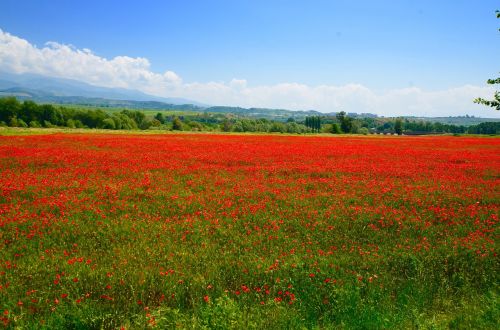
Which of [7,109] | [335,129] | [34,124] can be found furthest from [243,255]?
[335,129]

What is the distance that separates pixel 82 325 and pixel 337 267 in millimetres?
5590

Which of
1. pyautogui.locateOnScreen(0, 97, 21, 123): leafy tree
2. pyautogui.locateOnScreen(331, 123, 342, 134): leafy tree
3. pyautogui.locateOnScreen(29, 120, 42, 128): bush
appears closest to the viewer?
pyautogui.locateOnScreen(29, 120, 42, 128): bush

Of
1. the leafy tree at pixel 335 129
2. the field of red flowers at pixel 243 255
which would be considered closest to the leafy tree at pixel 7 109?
the field of red flowers at pixel 243 255

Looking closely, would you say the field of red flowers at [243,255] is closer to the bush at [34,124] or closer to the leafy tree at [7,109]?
the bush at [34,124]

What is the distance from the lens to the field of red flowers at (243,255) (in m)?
6.21

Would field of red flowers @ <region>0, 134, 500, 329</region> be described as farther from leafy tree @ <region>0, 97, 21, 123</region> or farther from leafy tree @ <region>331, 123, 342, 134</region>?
leafy tree @ <region>331, 123, 342, 134</region>

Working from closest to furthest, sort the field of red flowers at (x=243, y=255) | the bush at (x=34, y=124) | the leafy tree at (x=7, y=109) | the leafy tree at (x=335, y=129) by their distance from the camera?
the field of red flowers at (x=243, y=255), the bush at (x=34, y=124), the leafy tree at (x=7, y=109), the leafy tree at (x=335, y=129)

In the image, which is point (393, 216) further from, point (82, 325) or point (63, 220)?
point (63, 220)

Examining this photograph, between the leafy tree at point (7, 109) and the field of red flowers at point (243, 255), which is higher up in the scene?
the leafy tree at point (7, 109)

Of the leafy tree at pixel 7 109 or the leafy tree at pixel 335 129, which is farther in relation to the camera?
the leafy tree at pixel 335 129

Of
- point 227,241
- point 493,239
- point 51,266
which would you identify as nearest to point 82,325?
point 51,266

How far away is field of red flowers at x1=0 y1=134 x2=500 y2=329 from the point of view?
6215 millimetres

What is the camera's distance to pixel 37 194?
13.2 m

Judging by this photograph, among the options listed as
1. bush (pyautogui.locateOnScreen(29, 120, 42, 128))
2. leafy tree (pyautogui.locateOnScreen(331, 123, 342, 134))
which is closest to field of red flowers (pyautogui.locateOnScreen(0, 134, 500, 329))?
bush (pyautogui.locateOnScreen(29, 120, 42, 128))
